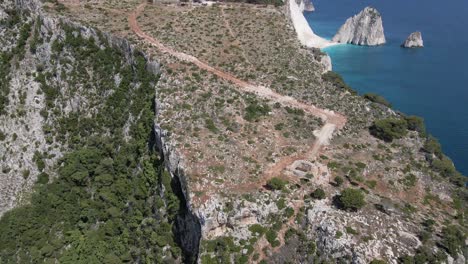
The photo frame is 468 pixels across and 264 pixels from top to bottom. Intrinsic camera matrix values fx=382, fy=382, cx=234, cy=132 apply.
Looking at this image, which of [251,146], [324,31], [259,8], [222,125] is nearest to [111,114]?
[222,125]

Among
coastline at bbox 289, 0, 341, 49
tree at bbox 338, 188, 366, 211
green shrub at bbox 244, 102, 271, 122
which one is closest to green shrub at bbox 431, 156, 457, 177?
tree at bbox 338, 188, 366, 211

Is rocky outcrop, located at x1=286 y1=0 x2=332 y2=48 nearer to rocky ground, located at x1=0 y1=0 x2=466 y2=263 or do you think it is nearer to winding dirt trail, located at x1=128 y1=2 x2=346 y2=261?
rocky ground, located at x1=0 y1=0 x2=466 y2=263

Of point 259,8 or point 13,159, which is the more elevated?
point 259,8

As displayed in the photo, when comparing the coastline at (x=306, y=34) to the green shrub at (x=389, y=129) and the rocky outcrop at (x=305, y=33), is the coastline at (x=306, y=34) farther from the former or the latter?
the green shrub at (x=389, y=129)

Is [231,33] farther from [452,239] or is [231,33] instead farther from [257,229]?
[452,239]

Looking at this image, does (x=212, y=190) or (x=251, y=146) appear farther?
(x=251, y=146)

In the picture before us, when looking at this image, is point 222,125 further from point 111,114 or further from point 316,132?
point 111,114
